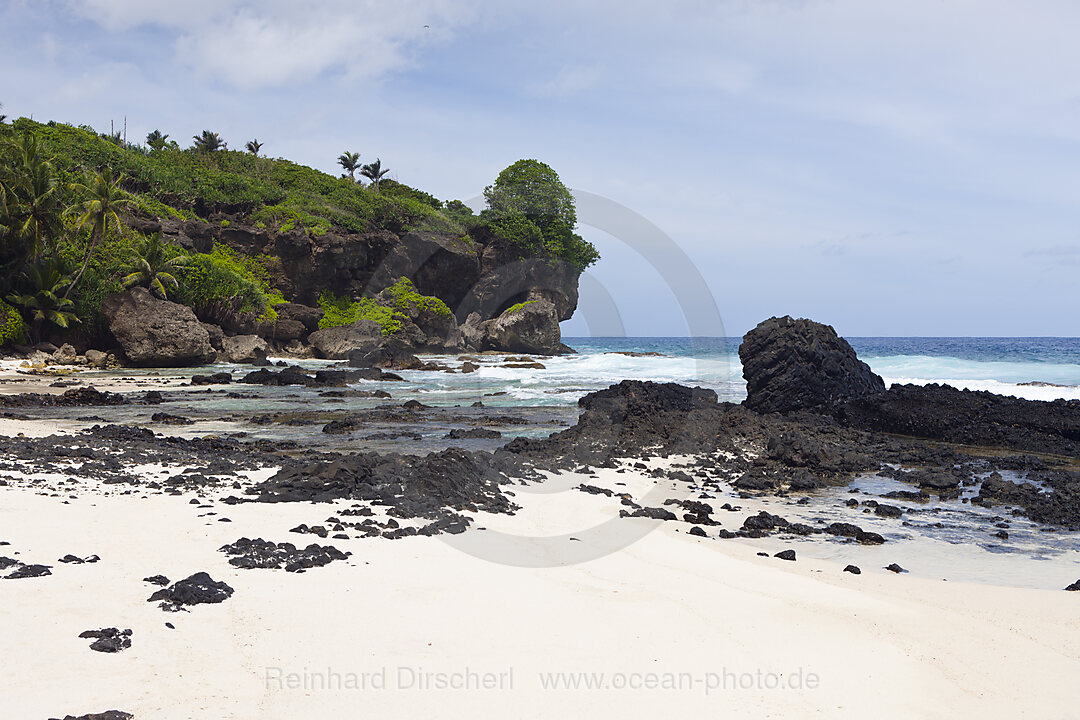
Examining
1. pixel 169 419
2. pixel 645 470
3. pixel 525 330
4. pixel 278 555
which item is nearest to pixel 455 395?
pixel 169 419

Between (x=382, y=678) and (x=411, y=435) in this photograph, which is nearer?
(x=382, y=678)

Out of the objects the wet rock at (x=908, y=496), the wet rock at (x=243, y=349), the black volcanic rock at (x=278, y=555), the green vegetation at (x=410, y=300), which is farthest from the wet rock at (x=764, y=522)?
the green vegetation at (x=410, y=300)

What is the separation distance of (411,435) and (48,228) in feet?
87.5

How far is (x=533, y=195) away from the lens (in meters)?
57.1

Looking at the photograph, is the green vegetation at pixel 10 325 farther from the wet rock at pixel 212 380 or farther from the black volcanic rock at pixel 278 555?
the black volcanic rock at pixel 278 555

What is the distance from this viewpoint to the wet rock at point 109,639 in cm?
384

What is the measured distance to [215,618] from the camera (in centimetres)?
445

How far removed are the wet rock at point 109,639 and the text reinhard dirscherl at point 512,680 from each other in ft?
2.86

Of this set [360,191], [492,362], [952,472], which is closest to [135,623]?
[952,472]

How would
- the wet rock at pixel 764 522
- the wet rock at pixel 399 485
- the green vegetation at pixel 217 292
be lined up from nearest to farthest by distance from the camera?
the wet rock at pixel 399 485 < the wet rock at pixel 764 522 < the green vegetation at pixel 217 292

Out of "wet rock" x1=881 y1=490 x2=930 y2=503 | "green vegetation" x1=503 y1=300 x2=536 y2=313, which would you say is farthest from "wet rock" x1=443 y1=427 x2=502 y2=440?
"green vegetation" x1=503 y1=300 x2=536 y2=313

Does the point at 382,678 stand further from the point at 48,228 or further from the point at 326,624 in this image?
the point at 48,228

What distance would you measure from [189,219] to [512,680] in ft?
165

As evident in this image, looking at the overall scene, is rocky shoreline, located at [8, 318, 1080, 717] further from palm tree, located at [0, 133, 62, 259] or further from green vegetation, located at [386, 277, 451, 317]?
green vegetation, located at [386, 277, 451, 317]
